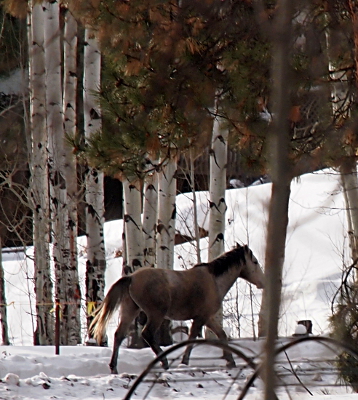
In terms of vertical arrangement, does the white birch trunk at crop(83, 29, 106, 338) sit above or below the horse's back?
above

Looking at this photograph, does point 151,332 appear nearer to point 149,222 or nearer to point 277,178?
point 149,222

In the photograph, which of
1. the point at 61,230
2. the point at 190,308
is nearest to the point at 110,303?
the point at 190,308

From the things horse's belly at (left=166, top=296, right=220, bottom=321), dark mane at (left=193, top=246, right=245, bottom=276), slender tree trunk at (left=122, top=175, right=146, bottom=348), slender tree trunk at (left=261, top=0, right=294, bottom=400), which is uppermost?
slender tree trunk at (left=122, top=175, right=146, bottom=348)

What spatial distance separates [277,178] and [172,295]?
6.69 metres

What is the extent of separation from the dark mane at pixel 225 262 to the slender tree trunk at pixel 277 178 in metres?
6.93

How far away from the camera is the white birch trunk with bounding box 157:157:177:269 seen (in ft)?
35.9

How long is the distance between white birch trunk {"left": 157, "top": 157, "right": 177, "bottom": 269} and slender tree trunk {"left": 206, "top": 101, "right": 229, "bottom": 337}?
0.60 m

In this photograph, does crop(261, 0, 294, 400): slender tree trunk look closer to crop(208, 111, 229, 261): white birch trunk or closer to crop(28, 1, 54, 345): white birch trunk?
crop(208, 111, 229, 261): white birch trunk

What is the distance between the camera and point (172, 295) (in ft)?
25.5

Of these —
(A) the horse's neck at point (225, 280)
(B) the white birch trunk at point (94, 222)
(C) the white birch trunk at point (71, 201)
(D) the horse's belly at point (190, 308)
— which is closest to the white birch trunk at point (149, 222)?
(B) the white birch trunk at point (94, 222)

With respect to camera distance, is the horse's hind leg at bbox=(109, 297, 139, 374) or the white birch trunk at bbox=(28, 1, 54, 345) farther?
the white birch trunk at bbox=(28, 1, 54, 345)

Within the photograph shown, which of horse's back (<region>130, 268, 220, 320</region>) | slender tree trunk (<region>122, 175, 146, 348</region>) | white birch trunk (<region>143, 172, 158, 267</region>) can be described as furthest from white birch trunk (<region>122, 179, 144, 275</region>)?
horse's back (<region>130, 268, 220, 320</region>)

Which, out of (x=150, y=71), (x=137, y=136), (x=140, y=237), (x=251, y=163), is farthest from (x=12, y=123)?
(x=140, y=237)

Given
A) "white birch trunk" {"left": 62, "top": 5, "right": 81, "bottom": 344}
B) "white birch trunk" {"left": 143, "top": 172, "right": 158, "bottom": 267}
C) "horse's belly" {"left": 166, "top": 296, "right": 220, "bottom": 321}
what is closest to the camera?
"horse's belly" {"left": 166, "top": 296, "right": 220, "bottom": 321}
